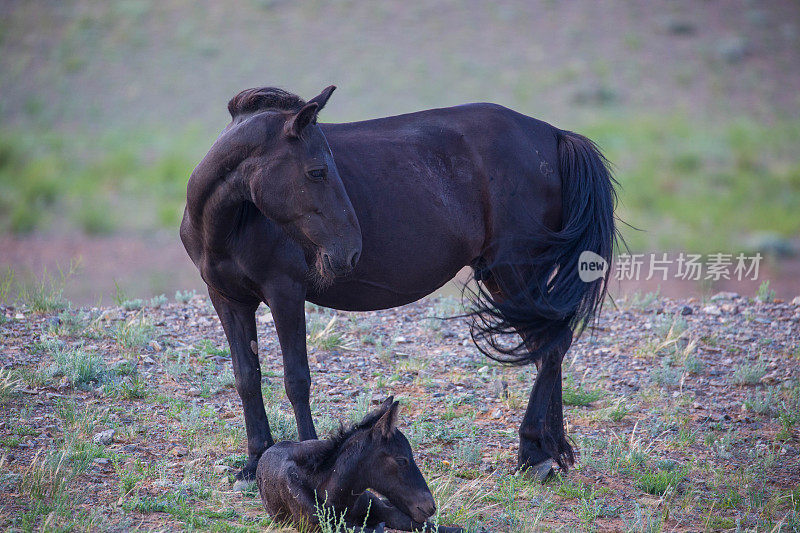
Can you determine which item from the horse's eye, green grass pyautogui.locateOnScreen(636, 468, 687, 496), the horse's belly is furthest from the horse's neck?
green grass pyautogui.locateOnScreen(636, 468, 687, 496)

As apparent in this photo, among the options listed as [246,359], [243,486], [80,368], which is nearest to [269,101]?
[246,359]

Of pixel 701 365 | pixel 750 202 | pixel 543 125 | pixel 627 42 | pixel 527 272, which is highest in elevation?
pixel 627 42

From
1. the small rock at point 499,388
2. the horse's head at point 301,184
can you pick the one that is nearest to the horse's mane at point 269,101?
the horse's head at point 301,184

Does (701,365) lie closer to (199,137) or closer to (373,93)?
(199,137)

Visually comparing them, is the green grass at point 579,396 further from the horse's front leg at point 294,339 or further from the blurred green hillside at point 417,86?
the blurred green hillside at point 417,86

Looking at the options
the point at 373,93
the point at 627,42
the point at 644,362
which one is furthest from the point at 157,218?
the point at 627,42

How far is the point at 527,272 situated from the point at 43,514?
11.0ft

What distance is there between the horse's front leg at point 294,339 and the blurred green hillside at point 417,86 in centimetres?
1533

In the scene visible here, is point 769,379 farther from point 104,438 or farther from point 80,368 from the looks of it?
point 80,368

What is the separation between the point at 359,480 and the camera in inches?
171

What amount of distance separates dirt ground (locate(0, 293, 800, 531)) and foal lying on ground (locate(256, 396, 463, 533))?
29cm

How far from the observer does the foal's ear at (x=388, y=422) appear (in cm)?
428

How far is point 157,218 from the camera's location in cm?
1994

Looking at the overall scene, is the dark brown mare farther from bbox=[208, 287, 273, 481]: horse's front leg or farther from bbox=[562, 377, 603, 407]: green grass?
bbox=[562, 377, 603, 407]: green grass
